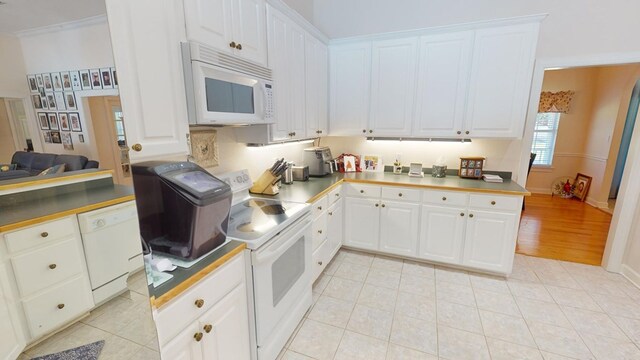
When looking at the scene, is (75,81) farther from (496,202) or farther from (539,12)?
(539,12)

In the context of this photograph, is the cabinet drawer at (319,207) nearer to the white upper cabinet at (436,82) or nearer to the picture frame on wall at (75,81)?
the white upper cabinet at (436,82)

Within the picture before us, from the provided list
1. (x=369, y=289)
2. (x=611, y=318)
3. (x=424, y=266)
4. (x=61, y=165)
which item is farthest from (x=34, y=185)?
(x=611, y=318)

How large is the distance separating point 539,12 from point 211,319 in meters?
3.83

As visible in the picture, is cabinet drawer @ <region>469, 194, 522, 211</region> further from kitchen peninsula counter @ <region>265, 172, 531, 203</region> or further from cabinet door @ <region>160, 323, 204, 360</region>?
cabinet door @ <region>160, 323, 204, 360</region>

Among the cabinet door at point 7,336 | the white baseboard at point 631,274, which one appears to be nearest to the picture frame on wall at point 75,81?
the cabinet door at point 7,336

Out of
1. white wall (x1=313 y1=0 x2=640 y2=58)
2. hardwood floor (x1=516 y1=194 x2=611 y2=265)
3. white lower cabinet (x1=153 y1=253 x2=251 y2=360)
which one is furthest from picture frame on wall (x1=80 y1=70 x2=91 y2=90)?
hardwood floor (x1=516 y1=194 x2=611 y2=265)

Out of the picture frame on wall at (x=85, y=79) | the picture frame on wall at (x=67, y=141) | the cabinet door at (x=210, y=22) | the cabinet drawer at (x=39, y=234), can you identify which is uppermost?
the cabinet door at (x=210, y=22)

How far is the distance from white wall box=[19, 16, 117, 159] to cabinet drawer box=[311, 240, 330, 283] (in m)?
1.87

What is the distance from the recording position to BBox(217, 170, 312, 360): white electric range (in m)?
1.52

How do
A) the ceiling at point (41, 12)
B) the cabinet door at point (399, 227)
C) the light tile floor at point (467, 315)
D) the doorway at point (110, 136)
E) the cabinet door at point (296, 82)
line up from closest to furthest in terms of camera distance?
the ceiling at point (41, 12)
the doorway at point (110, 136)
the light tile floor at point (467, 315)
the cabinet door at point (296, 82)
the cabinet door at point (399, 227)

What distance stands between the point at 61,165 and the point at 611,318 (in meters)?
3.46

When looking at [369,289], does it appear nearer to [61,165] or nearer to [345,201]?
[345,201]

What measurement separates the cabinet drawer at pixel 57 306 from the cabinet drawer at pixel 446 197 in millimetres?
2639

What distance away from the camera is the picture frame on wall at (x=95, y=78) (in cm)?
79
